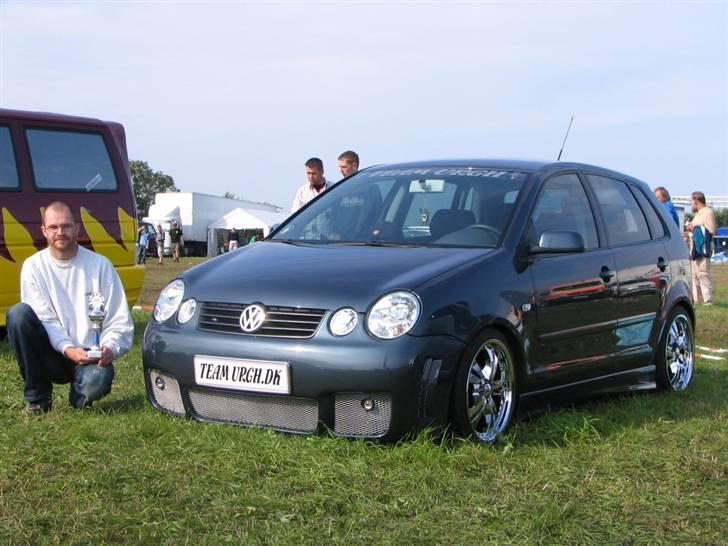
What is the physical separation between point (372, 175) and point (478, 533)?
3.31m

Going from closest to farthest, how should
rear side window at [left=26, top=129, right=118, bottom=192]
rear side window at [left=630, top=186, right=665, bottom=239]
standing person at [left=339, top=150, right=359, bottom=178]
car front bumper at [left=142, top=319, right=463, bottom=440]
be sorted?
car front bumper at [left=142, top=319, right=463, bottom=440] < rear side window at [left=630, top=186, right=665, bottom=239] < rear side window at [left=26, top=129, right=118, bottom=192] < standing person at [left=339, top=150, right=359, bottom=178]

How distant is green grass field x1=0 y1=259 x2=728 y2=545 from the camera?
374 cm

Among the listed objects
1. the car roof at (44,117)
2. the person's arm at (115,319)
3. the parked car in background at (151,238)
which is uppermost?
the car roof at (44,117)

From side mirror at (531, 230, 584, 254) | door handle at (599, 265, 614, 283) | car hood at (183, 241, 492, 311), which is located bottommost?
door handle at (599, 265, 614, 283)

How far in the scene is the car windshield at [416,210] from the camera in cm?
579

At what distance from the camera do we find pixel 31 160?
9297 millimetres

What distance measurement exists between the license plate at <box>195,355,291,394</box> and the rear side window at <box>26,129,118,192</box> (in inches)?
188

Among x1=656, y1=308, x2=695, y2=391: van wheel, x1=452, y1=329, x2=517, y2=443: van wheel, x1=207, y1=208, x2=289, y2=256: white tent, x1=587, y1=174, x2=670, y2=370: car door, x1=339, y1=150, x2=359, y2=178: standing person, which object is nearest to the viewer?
x1=452, y1=329, x2=517, y2=443: van wheel

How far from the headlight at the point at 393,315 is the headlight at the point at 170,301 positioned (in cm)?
114

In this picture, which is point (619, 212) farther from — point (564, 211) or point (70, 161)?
point (70, 161)

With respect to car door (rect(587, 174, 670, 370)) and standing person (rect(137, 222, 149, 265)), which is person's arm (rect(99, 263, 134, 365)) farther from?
standing person (rect(137, 222, 149, 265))

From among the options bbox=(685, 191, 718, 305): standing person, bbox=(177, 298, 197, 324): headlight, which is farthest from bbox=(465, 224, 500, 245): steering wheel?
bbox=(685, 191, 718, 305): standing person

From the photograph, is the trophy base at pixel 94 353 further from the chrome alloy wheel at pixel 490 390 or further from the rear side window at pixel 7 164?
the rear side window at pixel 7 164

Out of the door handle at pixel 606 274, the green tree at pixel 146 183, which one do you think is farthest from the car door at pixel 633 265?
the green tree at pixel 146 183
